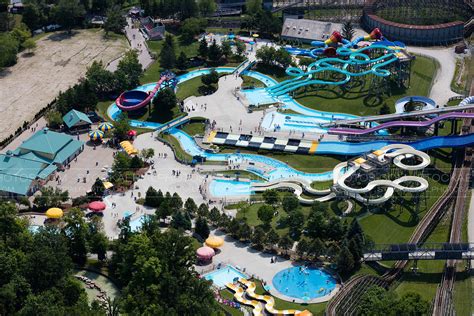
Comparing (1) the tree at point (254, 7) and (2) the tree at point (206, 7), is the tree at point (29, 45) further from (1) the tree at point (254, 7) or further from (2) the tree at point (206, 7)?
(1) the tree at point (254, 7)

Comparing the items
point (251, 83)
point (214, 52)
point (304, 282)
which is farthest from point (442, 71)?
point (304, 282)

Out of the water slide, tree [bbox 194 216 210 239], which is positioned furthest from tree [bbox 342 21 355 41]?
tree [bbox 194 216 210 239]

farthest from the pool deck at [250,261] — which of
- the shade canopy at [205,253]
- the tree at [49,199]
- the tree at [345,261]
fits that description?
the tree at [49,199]

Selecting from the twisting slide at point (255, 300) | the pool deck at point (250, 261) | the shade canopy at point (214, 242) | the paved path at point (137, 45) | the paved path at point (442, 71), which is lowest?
the pool deck at point (250, 261)

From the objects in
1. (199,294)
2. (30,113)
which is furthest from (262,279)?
(30,113)

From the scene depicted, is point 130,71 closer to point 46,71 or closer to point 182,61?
point 182,61

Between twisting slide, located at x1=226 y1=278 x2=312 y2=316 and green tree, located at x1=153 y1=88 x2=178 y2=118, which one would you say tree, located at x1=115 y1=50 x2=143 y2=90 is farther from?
twisting slide, located at x1=226 y1=278 x2=312 y2=316

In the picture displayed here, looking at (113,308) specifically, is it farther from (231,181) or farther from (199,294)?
(231,181)
